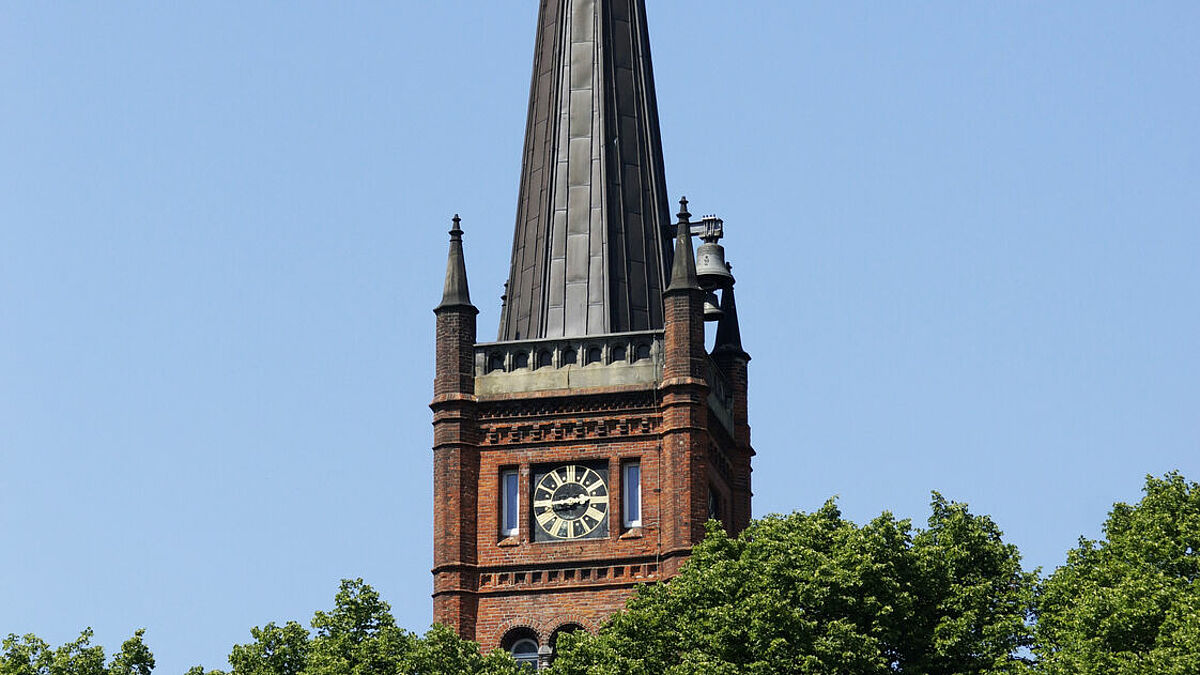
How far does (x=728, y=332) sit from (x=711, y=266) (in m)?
2.82

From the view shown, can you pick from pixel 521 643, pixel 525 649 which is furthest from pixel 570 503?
pixel 525 649

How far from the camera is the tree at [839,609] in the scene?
203 feet

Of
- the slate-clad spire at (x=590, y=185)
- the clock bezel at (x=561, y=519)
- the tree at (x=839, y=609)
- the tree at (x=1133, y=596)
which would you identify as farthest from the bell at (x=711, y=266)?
the tree at (x=1133, y=596)

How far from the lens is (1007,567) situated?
6419 cm

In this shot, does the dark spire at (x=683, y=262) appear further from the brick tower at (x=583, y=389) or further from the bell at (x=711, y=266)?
the bell at (x=711, y=266)

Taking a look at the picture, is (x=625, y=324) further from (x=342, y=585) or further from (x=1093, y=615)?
(x=1093, y=615)

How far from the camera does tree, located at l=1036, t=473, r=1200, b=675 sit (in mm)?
56000

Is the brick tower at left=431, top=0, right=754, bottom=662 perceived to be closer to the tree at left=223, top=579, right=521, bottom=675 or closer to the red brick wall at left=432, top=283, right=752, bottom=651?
the red brick wall at left=432, top=283, right=752, bottom=651

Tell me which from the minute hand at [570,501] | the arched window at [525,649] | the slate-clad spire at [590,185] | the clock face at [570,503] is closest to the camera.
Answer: the arched window at [525,649]

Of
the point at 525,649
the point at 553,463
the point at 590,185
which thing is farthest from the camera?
the point at 590,185

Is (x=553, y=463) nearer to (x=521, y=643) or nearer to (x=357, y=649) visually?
(x=521, y=643)

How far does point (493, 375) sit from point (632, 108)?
8.99 metres

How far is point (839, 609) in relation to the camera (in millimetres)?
62844

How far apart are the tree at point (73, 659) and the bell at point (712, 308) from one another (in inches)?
927
